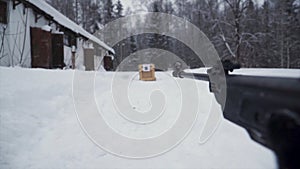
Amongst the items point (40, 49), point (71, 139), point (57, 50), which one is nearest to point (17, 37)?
point (40, 49)

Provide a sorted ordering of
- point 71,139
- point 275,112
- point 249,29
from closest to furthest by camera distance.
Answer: point 275,112, point 71,139, point 249,29

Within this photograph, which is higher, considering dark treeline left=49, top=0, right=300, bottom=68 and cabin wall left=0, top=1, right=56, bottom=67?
dark treeline left=49, top=0, right=300, bottom=68

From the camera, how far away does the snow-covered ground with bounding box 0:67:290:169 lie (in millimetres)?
2670

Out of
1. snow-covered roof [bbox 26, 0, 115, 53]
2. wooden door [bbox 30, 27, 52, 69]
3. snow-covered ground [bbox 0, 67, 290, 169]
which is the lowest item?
snow-covered ground [bbox 0, 67, 290, 169]

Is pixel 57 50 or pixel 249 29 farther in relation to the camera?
pixel 249 29

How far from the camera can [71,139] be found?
328 cm

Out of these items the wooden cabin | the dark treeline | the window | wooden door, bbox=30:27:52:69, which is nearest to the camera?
the window

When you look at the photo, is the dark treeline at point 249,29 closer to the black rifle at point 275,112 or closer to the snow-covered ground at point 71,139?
the snow-covered ground at point 71,139

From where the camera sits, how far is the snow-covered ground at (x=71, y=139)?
2.67 meters

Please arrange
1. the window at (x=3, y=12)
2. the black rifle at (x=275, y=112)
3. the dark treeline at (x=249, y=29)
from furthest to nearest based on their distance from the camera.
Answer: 1. the dark treeline at (x=249, y=29)
2. the window at (x=3, y=12)
3. the black rifle at (x=275, y=112)

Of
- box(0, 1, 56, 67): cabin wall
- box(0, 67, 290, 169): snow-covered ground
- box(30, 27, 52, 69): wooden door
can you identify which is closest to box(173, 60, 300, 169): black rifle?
box(0, 67, 290, 169): snow-covered ground

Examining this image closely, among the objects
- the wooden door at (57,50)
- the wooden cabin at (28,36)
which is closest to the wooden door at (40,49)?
the wooden cabin at (28,36)

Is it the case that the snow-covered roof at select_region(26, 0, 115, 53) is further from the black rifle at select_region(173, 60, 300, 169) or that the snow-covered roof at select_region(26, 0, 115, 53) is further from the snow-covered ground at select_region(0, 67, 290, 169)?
the black rifle at select_region(173, 60, 300, 169)

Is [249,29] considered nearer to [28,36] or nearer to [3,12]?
[28,36]
